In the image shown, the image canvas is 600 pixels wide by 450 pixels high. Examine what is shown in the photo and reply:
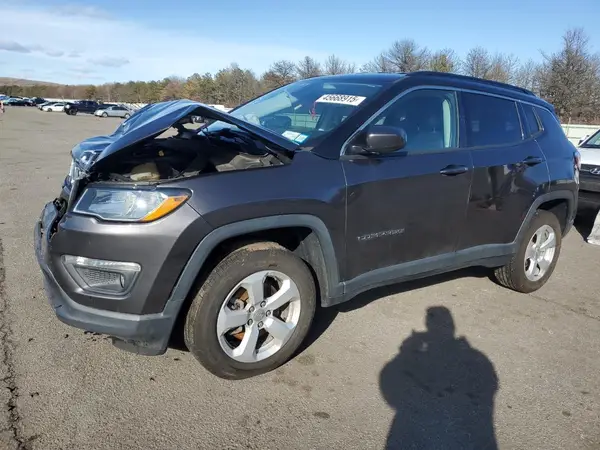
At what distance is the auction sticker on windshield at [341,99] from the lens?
133 inches

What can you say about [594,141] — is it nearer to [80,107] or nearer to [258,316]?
[258,316]

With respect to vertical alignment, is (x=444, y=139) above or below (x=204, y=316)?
above

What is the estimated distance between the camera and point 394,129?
9.95 ft

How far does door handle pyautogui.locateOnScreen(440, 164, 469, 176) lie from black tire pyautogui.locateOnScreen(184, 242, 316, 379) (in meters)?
1.28

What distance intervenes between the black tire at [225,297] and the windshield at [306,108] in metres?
0.78

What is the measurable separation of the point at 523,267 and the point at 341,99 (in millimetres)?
2306

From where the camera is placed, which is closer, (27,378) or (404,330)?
(27,378)

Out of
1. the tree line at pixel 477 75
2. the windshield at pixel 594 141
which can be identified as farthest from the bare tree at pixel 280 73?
the windshield at pixel 594 141

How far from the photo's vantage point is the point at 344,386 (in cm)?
292

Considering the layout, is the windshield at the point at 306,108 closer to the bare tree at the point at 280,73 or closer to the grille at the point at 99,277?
the grille at the point at 99,277

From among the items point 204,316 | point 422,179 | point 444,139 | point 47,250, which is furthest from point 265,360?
point 444,139

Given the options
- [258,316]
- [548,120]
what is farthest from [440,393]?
[548,120]

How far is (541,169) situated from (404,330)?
1938 millimetres

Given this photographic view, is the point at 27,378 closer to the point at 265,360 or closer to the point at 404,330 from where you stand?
the point at 265,360
